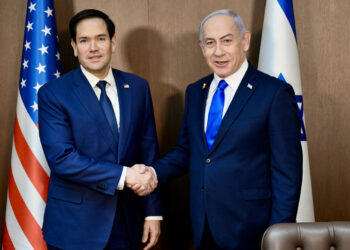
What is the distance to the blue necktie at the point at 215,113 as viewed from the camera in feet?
6.90

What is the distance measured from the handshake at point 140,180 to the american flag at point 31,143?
812 mm

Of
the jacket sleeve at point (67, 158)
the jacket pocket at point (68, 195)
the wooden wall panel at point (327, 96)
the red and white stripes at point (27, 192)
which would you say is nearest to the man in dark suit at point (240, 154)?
the jacket sleeve at point (67, 158)

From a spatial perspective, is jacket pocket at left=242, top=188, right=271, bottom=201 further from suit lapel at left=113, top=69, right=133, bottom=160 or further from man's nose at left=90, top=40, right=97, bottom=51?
man's nose at left=90, top=40, right=97, bottom=51

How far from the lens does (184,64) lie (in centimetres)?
308

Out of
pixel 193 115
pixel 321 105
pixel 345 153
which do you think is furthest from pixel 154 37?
pixel 345 153

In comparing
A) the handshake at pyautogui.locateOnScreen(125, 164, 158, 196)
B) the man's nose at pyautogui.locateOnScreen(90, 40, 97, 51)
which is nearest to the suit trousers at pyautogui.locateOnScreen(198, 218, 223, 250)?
the handshake at pyautogui.locateOnScreen(125, 164, 158, 196)

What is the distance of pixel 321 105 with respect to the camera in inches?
118

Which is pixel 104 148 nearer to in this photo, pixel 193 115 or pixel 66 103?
pixel 66 103

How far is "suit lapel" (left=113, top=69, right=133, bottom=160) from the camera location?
7.25 ft

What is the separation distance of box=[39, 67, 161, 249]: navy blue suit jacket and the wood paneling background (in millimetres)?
853

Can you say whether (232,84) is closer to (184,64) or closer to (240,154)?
(240,154)

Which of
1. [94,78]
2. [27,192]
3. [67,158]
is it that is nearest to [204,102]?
[94,78]

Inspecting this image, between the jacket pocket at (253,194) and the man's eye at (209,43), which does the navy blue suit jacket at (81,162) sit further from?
the jacket pocket at (253,194)

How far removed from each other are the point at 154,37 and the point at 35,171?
1.25m
